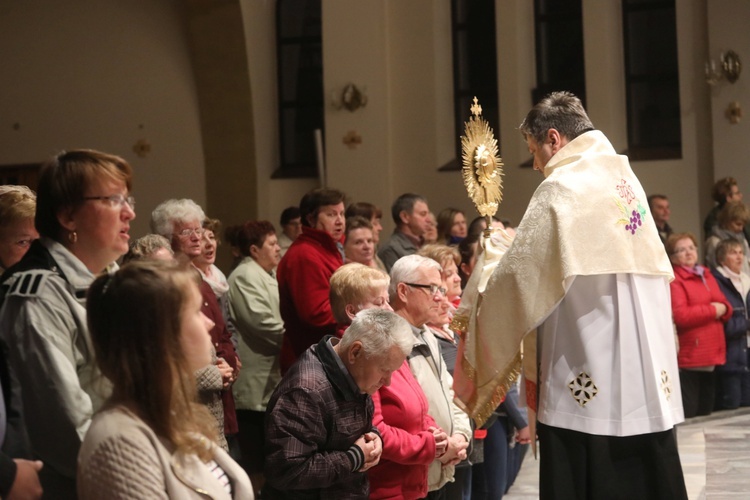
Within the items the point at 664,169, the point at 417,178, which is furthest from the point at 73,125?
the point at 664,169

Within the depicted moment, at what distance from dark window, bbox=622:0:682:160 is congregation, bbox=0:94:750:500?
6.58 meters

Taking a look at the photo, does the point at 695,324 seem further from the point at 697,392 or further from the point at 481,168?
the point at 481,168

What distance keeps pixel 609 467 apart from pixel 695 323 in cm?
479

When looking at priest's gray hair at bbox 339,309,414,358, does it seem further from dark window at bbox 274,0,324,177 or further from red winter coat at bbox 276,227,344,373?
dark window at bbox 274,0,324,177

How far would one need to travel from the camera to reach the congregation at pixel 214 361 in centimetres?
257

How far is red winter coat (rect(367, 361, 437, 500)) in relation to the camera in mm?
4312

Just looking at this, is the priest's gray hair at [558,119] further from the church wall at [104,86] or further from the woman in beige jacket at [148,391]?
the church wall at [104,86]

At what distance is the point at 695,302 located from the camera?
30.6ft

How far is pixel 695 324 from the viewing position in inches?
365

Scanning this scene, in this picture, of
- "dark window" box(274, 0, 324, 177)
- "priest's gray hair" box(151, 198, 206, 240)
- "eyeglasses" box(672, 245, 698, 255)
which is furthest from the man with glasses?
"dark window" box(274, 0, 324, 177)

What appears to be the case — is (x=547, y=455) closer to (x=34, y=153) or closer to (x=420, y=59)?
(x=420, y=59)

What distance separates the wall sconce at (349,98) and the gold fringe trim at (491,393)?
27.7ft

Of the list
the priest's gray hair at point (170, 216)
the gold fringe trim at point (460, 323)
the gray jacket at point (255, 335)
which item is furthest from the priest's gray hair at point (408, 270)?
the gray jacket at point (255, 335)

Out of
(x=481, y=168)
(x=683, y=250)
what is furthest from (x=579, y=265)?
(x=683, y=250)
